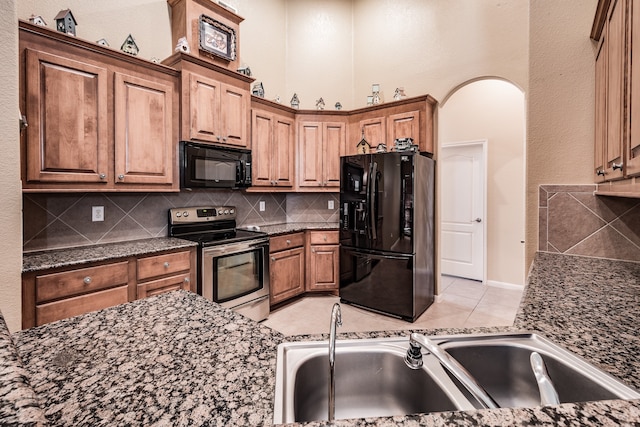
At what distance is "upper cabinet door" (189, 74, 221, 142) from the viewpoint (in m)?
2.73

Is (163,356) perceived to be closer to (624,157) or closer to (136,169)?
(624,157)

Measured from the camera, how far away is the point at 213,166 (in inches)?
115

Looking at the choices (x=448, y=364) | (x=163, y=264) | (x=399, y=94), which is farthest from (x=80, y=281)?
(x=399, y=94)

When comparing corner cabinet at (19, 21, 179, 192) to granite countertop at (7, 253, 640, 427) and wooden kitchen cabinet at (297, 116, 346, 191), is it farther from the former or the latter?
wooden kitchen cabinet at (297, 116, 346, 191)

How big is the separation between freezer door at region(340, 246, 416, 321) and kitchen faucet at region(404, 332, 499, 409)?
2.43 m

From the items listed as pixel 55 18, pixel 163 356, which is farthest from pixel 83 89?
pixel 163 356

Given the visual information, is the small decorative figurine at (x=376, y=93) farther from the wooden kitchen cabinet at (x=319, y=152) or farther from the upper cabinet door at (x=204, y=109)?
the upper cabinet door at (x=204, y=109)

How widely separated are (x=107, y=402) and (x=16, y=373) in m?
0.25

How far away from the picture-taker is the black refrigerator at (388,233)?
3.14m

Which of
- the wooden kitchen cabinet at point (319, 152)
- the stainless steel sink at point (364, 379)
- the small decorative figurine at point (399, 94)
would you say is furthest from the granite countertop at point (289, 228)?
the stainless steel sink at point (364, 379)

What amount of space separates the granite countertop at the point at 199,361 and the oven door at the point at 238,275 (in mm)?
1524

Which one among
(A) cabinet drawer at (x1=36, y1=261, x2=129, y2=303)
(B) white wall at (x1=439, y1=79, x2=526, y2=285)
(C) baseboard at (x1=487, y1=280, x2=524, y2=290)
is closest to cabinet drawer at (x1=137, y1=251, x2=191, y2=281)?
(A) cabinet drawer at (x1=36, y1=261, x2=129, y2=303)

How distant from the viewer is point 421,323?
316 cm

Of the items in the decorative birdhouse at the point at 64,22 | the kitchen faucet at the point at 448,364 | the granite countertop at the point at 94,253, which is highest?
the decorative birdhouse at the point at 64,22
